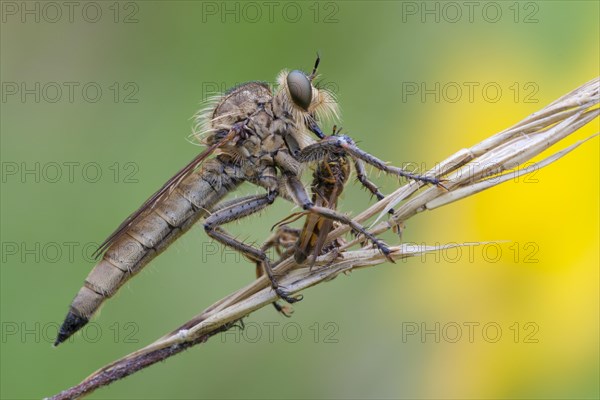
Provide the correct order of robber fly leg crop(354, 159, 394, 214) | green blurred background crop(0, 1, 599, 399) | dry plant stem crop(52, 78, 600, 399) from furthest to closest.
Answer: green blurred background crop(0, 1, 599, 399)
robber fly leg crop(354, 159, 394, 214)
dry plant stem crop(52, 78, 600, 399)

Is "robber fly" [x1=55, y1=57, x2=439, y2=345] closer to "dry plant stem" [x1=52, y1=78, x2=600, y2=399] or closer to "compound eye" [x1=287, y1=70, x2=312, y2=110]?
"compound eye" [x1=287, y1=70, x2=312, y2=110]

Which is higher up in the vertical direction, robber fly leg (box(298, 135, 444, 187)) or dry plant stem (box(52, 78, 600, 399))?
robber fly leg (box(298, 135, 444, 187))

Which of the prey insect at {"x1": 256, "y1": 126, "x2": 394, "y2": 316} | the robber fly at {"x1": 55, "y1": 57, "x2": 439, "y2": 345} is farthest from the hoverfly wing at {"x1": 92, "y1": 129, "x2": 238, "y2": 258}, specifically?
the prey insect at {"x1": 256, "y1": 126, "x2": 394, "y2": 316}

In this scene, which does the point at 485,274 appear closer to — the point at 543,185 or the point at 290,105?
the point at 543,185

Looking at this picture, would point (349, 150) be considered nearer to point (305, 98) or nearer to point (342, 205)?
point (342, 205)

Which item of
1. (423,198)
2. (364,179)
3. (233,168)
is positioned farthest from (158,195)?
(423,198)

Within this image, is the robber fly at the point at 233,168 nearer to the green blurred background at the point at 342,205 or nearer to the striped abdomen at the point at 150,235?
the striped abdomen at the point at 150,235

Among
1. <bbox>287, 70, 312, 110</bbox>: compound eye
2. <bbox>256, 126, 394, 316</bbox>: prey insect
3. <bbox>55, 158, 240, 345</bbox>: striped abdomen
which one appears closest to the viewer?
<bbox>256, 126, 394, 316</bbox>: prey insect

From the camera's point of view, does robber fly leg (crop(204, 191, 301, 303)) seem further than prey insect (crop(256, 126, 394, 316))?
Yes
